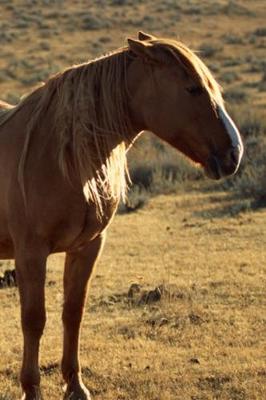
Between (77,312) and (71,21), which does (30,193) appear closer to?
(77,312)

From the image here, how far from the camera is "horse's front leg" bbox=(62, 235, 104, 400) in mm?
5438

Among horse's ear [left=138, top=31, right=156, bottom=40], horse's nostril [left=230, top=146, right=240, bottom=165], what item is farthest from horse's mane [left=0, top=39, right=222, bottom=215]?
horse's nostril [left=230, top=146, right=240, bottom=165]

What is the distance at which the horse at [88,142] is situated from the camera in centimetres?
463

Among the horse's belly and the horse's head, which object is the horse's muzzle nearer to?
the horse's head

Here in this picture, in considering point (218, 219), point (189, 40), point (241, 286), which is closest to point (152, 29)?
point (189, 40)

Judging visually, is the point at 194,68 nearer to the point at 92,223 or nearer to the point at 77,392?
the point at 92,223

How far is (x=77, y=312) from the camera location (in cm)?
562

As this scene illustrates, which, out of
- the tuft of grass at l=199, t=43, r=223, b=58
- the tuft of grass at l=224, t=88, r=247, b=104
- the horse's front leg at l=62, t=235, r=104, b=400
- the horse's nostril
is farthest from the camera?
the tuft of grass at l=199, t=43, r=223, b=58

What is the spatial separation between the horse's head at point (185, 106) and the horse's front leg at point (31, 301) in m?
0.92

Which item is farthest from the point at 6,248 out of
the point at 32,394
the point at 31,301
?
the point at 32,394

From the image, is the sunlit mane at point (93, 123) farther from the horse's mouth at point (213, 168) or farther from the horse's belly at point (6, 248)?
the horse's mouth at point (213, 168)

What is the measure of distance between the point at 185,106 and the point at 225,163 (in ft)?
1.12

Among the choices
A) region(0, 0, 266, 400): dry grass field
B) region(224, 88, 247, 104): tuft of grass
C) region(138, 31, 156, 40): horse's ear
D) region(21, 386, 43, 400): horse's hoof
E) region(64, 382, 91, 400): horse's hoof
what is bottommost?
region(224, 88, 247, 104): tuft of grass

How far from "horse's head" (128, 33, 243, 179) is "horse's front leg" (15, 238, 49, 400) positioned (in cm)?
92
